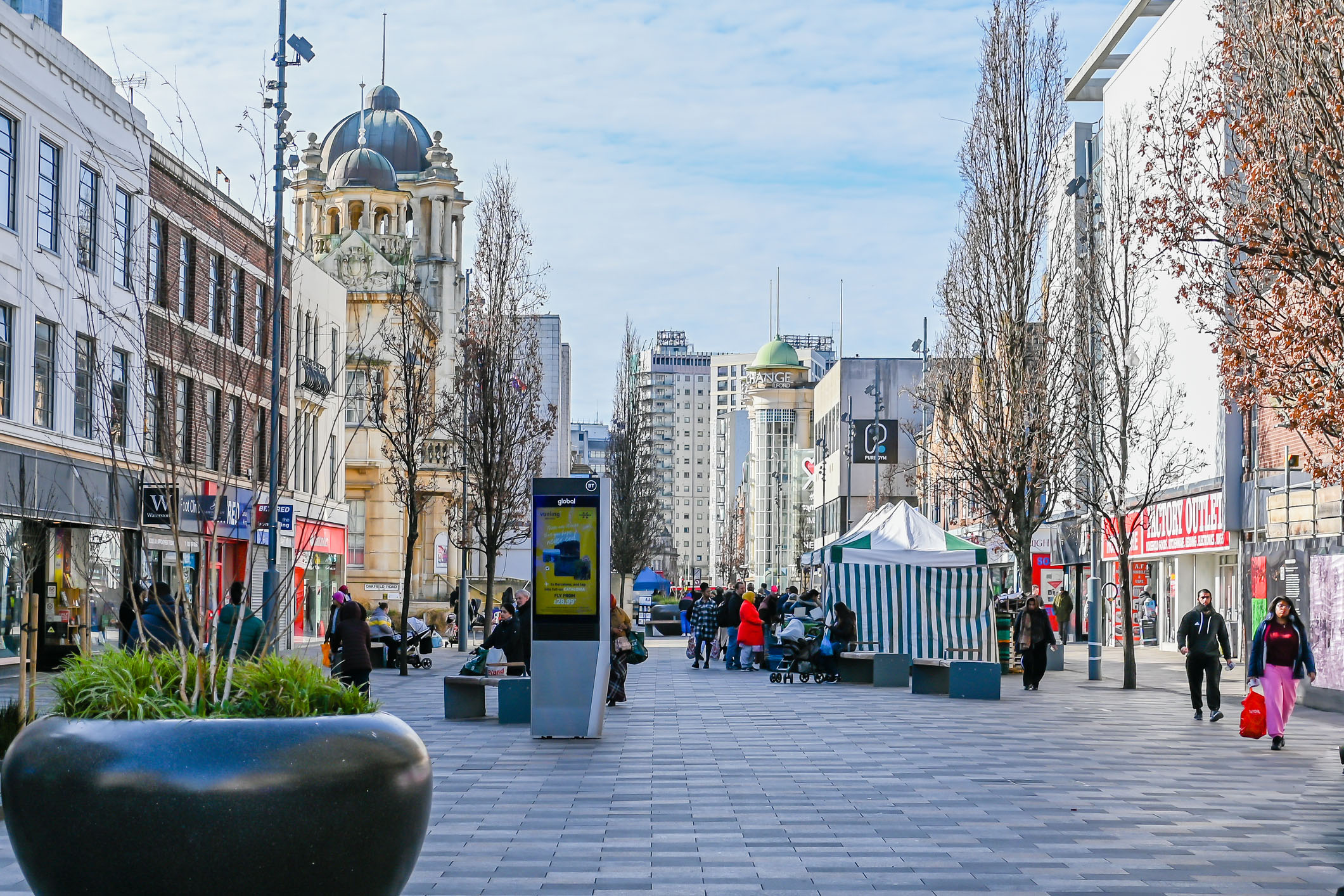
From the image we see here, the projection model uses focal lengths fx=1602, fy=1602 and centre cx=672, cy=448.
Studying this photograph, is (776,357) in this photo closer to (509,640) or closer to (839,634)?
(839,634)

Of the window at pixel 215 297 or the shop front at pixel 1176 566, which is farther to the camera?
the shop front at pixel 1176 566

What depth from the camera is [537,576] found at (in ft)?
57.9

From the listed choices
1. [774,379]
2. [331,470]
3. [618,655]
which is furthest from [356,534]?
[774,379]

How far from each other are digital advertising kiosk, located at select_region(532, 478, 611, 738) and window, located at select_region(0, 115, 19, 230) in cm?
1358

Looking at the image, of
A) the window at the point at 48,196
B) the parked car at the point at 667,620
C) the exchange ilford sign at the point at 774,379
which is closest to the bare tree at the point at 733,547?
the exchange ilford sign at the point at 774,379

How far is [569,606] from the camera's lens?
58.2 ft

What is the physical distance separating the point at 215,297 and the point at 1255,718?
27422 mm

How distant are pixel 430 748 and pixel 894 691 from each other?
12505 mm

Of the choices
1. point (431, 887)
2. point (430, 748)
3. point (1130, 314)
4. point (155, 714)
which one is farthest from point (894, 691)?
point (155, 714)

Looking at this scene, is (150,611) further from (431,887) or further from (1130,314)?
(1130,314)

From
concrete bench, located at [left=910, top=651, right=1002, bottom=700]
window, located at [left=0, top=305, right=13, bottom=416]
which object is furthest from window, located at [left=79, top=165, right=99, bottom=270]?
concrete bench, located at [left=910, top=651, right=1002, bottom=700]

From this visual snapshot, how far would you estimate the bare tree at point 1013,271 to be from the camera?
3625 centimetres

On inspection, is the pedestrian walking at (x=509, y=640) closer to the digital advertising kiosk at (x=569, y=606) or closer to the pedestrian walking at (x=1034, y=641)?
the digital advertising kiosk at (x=569, y=606)

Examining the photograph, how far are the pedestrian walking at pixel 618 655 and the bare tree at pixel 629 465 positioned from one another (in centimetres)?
4823
